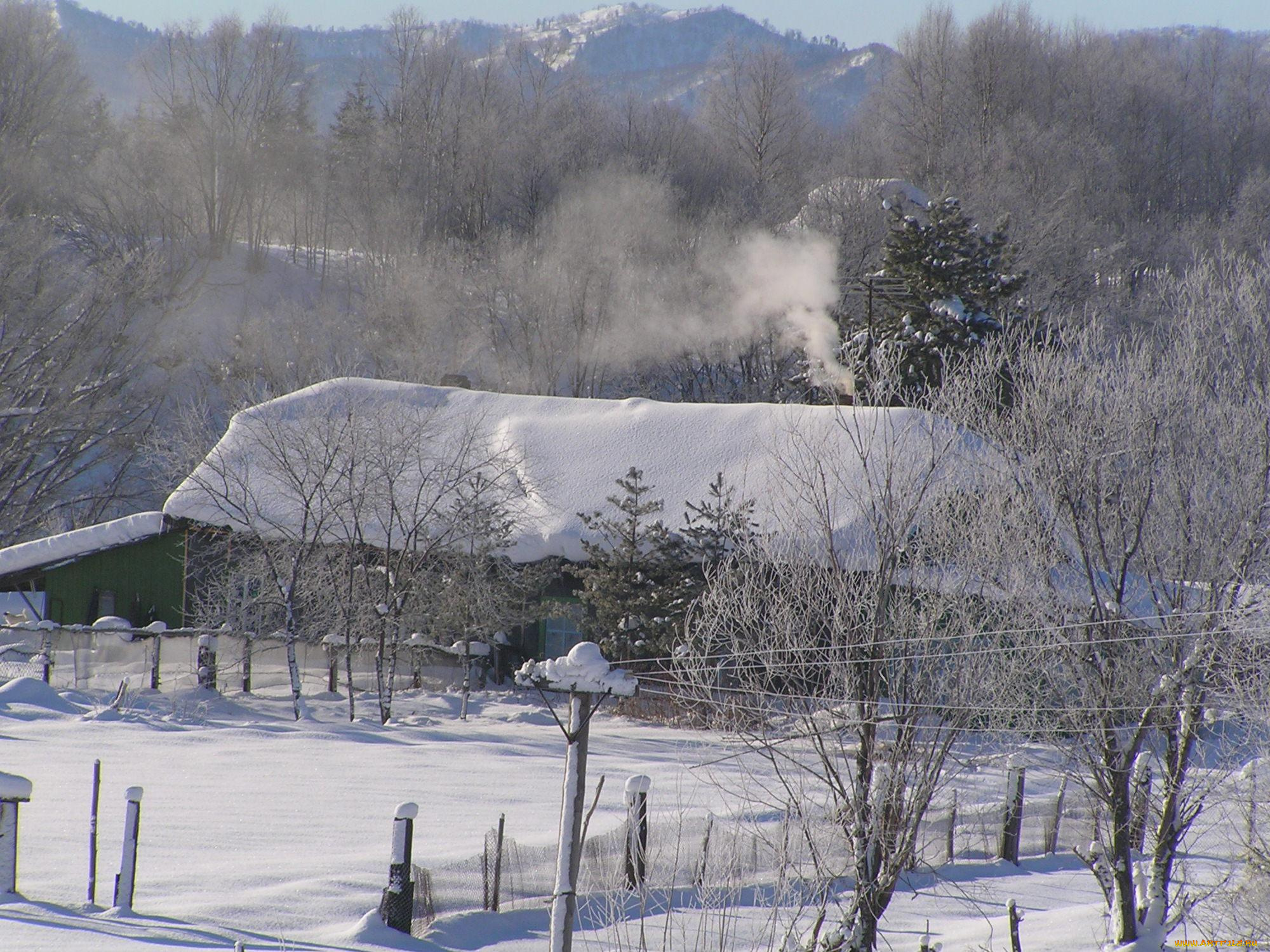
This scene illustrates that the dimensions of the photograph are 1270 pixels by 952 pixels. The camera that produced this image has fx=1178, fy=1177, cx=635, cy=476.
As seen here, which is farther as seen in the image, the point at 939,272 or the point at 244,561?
the point at 939,272

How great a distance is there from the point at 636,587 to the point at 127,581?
10528mm

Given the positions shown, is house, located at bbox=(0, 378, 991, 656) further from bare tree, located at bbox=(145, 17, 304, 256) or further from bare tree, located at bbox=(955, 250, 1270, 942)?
bare tree, located at bbox=(145, 17, 304, 256)

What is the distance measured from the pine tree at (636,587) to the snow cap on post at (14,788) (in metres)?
10.2

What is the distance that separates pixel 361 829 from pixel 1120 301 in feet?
119

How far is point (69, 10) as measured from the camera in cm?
17850

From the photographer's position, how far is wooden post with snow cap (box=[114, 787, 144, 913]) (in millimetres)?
7965

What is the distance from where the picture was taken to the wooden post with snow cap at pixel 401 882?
8227mm

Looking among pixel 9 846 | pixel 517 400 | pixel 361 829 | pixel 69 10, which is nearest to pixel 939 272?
pixel 517 400

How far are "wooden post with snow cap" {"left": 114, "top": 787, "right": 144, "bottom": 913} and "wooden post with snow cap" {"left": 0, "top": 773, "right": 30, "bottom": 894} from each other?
2.17 ft

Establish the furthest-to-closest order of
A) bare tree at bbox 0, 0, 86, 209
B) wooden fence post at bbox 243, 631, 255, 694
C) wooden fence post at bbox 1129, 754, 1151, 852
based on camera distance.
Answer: bare tree at bbox 0, 0, 86, 209 < wooden fence post at bbox 243, 631, 255, 694 < wooden fence post at bbox 1129, 754, 1151, 852

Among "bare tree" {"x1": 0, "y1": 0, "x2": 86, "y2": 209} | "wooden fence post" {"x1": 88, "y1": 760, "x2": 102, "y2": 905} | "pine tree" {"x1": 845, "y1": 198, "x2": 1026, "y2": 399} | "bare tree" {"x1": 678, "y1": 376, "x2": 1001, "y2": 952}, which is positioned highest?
"bare tree" {"x1": 0, "y1": 0, "x2": 86, "y2": 209}

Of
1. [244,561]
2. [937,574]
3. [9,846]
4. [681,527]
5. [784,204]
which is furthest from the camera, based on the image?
[784,204]

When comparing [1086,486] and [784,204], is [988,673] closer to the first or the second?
[1086,486]

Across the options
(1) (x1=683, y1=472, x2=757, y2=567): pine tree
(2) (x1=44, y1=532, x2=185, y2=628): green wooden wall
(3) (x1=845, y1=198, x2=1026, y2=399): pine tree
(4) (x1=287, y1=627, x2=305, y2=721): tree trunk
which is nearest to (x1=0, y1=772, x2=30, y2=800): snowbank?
(4) (x1=287, y1=627, x2=305, y2=721): tree trunk
